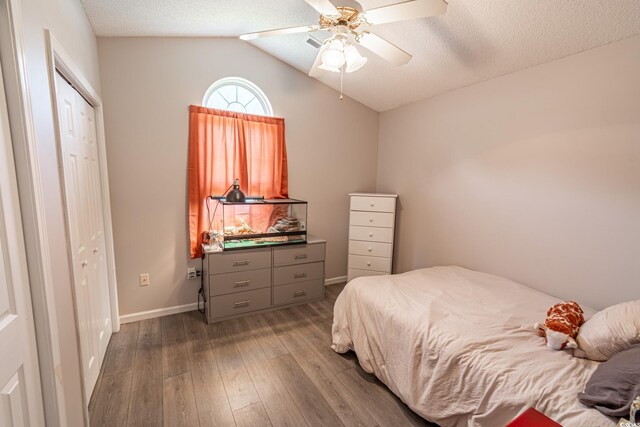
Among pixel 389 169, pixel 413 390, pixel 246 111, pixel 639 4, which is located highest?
pixel 639 4

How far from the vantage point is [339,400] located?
5.78 ft

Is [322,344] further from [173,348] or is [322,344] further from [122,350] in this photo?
[122,350]

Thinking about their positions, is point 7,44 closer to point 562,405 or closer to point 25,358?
point 25,358

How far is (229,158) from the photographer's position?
2908mm

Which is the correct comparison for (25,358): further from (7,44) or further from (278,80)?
(278,80)

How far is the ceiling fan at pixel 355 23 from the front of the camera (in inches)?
53.5

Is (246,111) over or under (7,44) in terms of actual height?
over

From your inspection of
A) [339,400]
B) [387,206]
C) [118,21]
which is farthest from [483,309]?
[118,21]

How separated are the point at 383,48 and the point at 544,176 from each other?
1.55 metres

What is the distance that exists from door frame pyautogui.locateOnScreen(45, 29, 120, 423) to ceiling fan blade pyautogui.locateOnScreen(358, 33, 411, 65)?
1510mm

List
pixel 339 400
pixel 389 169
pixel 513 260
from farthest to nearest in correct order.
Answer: pixel 389 169 → pixel 513 260 → pixel 339 400

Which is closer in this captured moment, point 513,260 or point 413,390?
point 413,390

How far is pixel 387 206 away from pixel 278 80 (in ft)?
6.05

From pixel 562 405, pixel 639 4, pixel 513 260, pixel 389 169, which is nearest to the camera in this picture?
pixel 562 405
